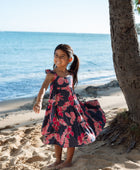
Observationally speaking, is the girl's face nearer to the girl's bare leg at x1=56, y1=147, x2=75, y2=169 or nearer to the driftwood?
the girl's bare leg at x1=56, y1=147, x2=75, y2=169

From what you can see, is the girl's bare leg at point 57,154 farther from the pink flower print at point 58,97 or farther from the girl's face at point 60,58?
the girl's face at point 60,58

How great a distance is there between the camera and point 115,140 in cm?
381

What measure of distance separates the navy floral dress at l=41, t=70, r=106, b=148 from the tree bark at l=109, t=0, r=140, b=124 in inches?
34.9

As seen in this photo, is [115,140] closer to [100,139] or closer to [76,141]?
Result: [100,139]

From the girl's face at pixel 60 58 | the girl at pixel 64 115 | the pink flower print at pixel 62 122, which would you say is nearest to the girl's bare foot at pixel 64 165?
the girl at pixel 64 115

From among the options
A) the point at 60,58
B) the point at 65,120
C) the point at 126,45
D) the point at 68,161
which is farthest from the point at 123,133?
the point at 60,58

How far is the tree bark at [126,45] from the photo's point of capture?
362 cm

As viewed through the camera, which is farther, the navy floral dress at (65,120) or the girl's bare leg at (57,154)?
the girl's bare leg at (57,154)

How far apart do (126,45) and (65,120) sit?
4.65 feet

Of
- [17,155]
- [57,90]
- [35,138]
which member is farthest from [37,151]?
[57,90]

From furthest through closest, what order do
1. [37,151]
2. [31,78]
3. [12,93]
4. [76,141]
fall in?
[31,78]
[12,93]
[37,151]
[76,141]

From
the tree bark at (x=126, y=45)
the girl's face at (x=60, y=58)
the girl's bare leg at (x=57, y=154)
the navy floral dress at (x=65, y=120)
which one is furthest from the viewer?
the tree bark at (x=126, y=45)

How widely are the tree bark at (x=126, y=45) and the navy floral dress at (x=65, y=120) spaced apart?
886 millimetres

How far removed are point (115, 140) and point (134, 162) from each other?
621mm
